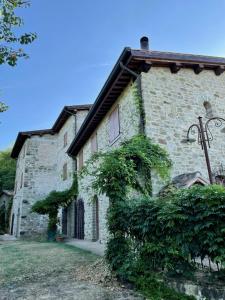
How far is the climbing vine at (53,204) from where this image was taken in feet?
45.2

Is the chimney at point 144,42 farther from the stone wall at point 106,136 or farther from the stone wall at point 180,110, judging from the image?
the stone wall at point 106,136

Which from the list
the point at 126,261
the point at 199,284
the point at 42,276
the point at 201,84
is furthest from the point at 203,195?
the point at 201,84

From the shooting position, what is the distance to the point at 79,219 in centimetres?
1428

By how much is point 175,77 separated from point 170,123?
6.49ft

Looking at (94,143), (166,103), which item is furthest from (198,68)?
(94,143)

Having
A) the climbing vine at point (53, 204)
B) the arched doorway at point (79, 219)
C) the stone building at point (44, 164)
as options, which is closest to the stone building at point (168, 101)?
the arched doorway at point (79, 219)

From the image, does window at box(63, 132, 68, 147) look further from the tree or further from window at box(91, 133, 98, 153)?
the tree

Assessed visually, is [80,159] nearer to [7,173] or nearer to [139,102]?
[139,102]

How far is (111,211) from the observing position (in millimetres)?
5531

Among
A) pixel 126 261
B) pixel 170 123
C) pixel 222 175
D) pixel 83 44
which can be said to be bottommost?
pixel 126 261

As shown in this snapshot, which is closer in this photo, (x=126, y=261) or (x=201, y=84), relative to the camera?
(x=126, y=261)

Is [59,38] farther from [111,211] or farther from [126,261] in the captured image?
[126,261]

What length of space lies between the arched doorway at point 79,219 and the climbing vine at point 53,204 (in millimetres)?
648

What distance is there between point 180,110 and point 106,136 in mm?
3708
